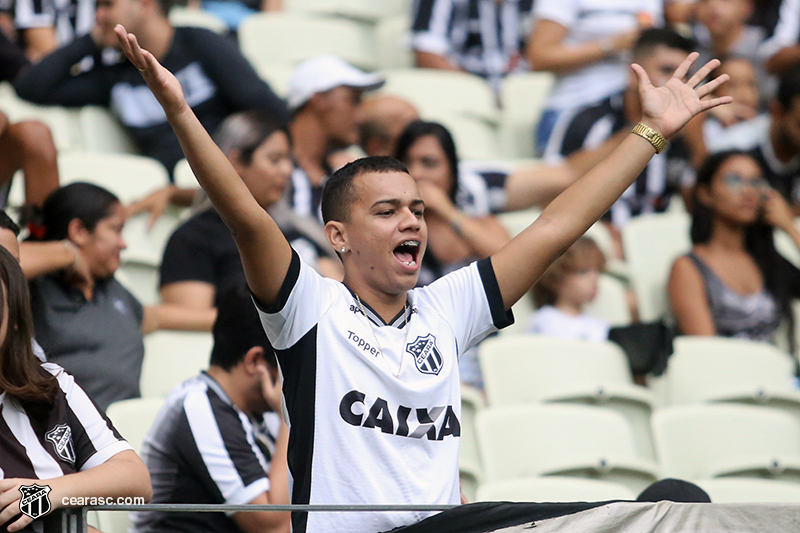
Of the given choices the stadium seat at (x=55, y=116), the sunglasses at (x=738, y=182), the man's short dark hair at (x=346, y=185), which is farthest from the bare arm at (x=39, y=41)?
the man's short dark hair at (x=346, y=185)

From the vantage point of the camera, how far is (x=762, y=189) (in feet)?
18.1

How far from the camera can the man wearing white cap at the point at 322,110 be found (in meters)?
5.20

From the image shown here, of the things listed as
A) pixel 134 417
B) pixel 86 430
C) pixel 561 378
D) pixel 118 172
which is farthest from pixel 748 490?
pixel 118 172

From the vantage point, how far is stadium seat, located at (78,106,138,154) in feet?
17.9

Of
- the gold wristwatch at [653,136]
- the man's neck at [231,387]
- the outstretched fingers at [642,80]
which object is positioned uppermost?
the outstretched fingers at [642,80]

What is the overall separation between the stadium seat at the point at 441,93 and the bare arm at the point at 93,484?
450 centimetres

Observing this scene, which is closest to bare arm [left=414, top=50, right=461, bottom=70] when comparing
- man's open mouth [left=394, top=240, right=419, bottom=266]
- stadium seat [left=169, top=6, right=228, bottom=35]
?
stadium seat [left=169, top=6, right=228, bottom=35]

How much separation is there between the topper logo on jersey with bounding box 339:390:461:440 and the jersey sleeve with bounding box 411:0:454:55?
497 cm

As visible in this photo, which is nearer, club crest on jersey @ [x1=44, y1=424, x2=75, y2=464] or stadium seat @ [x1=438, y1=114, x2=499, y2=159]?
club crest on jersey @ [x1=44, y1=424, x2=75, y2=464]

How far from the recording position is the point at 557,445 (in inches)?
155

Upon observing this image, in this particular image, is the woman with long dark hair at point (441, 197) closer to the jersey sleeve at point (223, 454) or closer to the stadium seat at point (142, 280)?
Result: the stadium seat at point (142, 280)

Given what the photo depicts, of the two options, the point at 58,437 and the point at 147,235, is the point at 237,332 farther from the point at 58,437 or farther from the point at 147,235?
the point at 147,235

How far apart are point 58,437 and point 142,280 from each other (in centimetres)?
249

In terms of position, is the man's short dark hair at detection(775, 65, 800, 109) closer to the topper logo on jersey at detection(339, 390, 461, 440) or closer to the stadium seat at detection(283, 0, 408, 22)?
the stadium seat at detection(283, 0, 408, 22)
